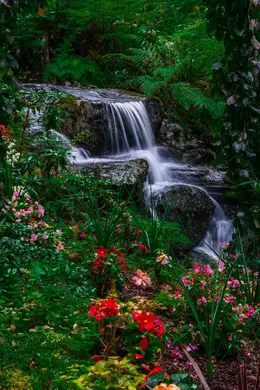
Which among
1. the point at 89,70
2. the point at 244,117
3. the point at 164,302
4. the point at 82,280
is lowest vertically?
the point at 164,302

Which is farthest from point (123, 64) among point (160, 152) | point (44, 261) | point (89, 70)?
point (44, 261)

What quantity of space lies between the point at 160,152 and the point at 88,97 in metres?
1.48

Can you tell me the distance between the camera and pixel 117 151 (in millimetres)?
7406

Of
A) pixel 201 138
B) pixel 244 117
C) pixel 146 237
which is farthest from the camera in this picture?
pixel 201 138

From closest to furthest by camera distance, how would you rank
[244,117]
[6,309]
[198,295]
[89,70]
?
[6,309]
[198,295]
[244,117]
[89,70]

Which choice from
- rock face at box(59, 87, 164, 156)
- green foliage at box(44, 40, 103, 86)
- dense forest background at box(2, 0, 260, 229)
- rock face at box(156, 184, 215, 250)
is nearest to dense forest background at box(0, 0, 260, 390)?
rock face at box(156, 184, 215, 250)

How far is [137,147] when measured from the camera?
762 centimetres

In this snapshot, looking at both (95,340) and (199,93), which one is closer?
(95,340)

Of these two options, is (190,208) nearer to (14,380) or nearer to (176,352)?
(176,352)

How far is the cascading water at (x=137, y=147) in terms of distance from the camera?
666 centimetres

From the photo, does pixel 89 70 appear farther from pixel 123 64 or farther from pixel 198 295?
pixel 198 295

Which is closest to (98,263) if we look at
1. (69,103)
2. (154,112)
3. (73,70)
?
(69,103)

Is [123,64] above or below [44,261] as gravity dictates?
above

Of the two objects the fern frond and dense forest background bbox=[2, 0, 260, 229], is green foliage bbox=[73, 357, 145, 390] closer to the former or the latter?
dense forest background bbox=[2, 0, 260, 229]
